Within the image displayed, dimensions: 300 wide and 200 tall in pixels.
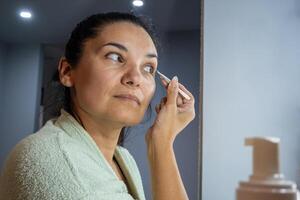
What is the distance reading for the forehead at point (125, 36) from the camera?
1.83 ft

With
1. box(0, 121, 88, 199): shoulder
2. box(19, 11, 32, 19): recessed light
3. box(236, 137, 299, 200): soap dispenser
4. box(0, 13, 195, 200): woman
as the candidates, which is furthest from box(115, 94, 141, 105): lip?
box(19, 11, 32, 19): recessed light

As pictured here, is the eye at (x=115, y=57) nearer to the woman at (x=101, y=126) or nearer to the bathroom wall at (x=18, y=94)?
the woman at (x=101, y=126)

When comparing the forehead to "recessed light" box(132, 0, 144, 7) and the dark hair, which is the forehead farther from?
"recessed light" box(132, 0, 144, 7)

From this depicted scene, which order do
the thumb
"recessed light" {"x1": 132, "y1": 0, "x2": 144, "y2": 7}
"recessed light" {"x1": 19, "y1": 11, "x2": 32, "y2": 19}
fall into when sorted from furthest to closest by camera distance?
"recessed light" {"x1": 19, "y1": 11, "x2": 32, "y2": 19}
"recessed light" {"x1": 132, "y1": 0, "x2": 144, "y2": 7}
the thumb

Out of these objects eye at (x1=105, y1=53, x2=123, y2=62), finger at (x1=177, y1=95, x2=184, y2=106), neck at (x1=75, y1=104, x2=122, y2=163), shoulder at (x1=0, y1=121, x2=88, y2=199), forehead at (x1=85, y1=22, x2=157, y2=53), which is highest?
forehead at (x1=85, y1=22, x2=157, y2=53)

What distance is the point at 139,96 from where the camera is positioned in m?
0.55

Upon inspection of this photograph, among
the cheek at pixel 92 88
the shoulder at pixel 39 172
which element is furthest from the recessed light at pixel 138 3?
the shoulder at pixel 39 172

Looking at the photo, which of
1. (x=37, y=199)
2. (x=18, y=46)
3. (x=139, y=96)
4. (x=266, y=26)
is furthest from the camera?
(x=18, y=46)

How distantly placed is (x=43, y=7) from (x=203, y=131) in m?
0.77

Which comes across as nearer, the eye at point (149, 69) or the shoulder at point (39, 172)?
the shoulder at point (39, 172)

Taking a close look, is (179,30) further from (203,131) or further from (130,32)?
(130,32)

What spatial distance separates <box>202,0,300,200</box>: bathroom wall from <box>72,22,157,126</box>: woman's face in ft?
0.52

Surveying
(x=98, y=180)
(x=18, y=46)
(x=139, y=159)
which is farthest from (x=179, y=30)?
(x=98, y=180)

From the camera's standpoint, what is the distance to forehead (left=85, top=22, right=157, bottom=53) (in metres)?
0.56
